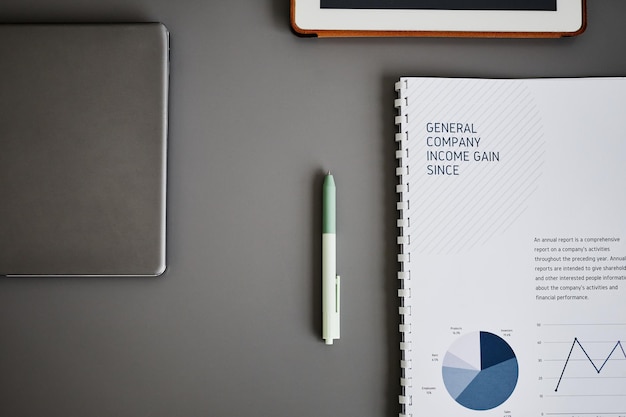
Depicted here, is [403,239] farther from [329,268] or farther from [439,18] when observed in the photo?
[439,18]

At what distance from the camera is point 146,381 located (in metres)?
0.86

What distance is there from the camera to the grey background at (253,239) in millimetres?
859

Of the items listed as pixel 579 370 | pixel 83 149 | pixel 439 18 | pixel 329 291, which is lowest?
pixel 579 370

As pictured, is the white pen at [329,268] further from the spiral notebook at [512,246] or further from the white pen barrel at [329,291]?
the spiral notebook at [512,246]

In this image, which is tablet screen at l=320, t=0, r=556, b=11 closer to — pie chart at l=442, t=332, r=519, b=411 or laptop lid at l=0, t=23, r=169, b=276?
laptop lid at l=0, t=23, r=169, b=276

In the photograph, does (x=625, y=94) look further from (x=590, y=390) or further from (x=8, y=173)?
(x=8, y=173)

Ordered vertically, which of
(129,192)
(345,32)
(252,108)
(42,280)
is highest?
(345,32)

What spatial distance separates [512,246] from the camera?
34.1 inches

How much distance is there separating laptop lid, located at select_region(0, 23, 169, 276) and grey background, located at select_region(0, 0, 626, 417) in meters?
0.04

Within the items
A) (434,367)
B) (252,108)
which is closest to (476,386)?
(434,367)

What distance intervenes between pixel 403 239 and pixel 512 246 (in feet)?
0.55

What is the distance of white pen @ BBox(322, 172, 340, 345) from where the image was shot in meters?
0.85

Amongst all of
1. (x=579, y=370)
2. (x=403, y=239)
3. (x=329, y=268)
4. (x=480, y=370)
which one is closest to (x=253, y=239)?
(x=329, y=268)

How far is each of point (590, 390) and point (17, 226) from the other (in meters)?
0.89
